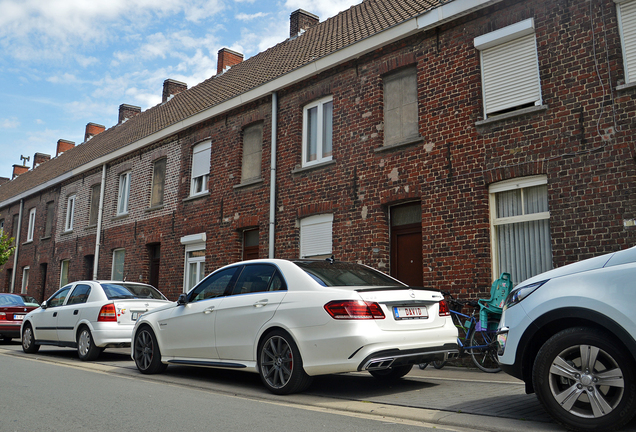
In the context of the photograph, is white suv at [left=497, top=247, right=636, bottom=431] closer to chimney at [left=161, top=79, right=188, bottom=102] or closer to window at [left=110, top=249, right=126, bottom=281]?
window at [left=110, top=249, right=126, bottom=281]

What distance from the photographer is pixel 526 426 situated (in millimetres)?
4555

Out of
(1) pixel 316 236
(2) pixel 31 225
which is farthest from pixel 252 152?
(2) pixel 31 225

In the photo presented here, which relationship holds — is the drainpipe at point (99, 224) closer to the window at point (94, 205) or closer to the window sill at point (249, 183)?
the window at point (94, 205)

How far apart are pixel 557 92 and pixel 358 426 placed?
7.24 m

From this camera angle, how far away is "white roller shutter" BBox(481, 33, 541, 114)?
33.3 feet

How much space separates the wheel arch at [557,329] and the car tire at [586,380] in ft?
0.27

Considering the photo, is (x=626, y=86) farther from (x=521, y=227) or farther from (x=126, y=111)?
(x=126, y=111)

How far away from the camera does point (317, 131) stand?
558 inches

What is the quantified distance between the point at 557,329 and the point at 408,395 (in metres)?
2.18

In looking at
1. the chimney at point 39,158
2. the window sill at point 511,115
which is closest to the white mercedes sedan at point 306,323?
the window sill at point 511,115

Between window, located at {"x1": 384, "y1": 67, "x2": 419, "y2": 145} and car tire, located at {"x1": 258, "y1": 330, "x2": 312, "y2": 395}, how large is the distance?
648 cm

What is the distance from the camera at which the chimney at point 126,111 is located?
30266 millimetres

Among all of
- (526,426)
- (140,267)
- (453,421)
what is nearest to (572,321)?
(526,426)

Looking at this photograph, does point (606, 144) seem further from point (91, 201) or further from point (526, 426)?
point (91, 201)
